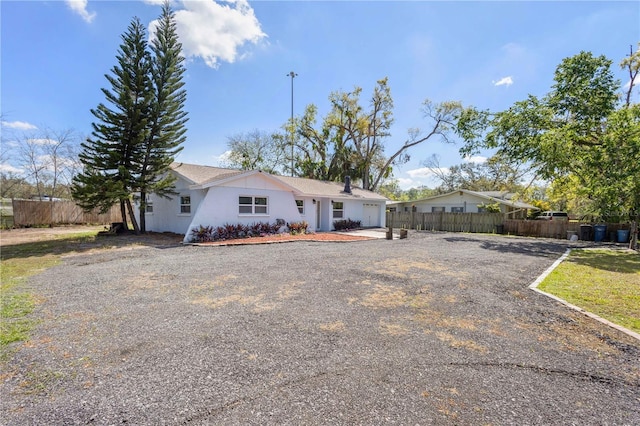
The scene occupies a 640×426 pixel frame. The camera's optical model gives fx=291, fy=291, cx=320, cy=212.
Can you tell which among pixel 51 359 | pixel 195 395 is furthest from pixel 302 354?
pixel 51 359

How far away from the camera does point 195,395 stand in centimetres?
248

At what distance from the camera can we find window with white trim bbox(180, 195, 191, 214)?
1488cm

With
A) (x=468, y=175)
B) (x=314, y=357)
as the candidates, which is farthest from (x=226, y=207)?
(x=468, y=175)

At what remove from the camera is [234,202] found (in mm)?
14273

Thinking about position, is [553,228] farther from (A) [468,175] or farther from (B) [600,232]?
(A) [468,175]

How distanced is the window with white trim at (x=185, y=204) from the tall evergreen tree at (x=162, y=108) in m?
0.60

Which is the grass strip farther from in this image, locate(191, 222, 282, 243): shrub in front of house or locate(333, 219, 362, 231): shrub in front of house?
locate(333, 219, 362, 231): shrub in front of house

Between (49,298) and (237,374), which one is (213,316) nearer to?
(237,374)

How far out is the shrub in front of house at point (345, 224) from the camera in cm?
2000

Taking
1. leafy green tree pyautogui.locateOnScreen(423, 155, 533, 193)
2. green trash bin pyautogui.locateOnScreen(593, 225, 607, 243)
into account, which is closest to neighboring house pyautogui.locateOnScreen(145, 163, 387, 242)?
green trash bin pyautogui.locateOnScreen(593, 225, 607, 243)

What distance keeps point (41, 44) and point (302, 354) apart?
560 inches

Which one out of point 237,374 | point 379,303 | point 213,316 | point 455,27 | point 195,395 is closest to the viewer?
point 195,395

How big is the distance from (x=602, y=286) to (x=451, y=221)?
1652cm

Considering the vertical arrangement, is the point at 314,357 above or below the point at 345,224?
below
